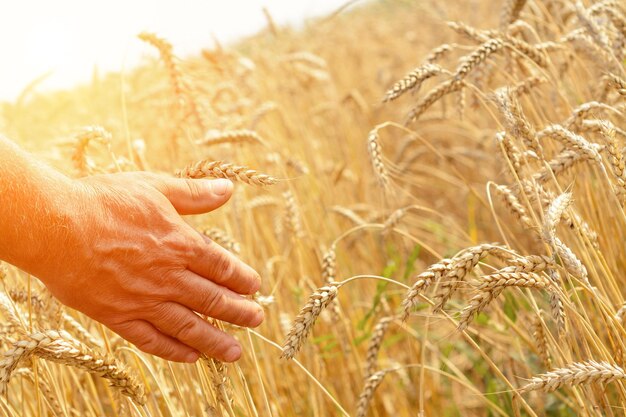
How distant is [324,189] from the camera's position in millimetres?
3555

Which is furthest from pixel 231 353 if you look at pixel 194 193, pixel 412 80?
pixel 412 80

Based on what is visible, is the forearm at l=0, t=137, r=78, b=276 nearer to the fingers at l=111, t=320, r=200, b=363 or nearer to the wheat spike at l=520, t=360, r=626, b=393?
the fingers at l=111, t=320, r=200, b=363

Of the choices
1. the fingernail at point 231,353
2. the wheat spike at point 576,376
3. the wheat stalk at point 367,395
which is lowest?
the wheat stalk at point 367,395

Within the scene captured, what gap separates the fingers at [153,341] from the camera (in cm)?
137

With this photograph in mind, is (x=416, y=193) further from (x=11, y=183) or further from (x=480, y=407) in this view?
(x=11, y=183)

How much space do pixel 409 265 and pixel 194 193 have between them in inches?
41.7

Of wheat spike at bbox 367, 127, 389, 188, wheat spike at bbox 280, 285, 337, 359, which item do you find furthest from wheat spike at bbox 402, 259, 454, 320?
wheat spike at bbox 367, 127, 389, 188

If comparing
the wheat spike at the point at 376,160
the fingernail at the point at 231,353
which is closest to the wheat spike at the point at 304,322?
the fingernail at the point at 231,353

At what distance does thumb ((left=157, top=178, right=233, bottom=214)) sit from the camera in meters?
1.38

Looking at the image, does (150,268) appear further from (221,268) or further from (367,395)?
(367,395)

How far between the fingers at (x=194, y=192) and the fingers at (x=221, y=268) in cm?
8

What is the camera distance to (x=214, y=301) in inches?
54.0

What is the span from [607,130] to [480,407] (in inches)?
76.4

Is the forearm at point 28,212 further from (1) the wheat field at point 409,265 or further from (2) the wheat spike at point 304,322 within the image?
(2) the wheat spike at point 304,322
